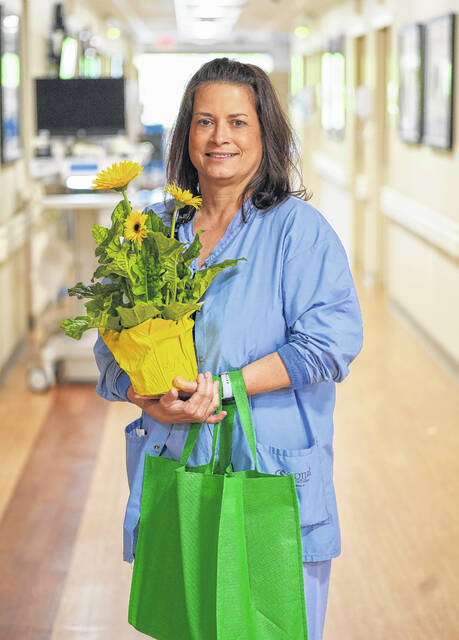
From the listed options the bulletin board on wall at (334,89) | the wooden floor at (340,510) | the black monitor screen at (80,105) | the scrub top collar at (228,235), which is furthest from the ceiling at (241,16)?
the scrub top collar at (228,235)

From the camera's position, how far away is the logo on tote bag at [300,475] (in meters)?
1.73

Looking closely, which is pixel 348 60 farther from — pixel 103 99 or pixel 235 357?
pixel 235 357

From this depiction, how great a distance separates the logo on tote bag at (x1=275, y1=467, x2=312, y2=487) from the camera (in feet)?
5.69

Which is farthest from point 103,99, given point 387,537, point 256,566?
point 256,566

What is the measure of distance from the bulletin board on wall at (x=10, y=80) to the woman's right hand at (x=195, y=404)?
4.73 m

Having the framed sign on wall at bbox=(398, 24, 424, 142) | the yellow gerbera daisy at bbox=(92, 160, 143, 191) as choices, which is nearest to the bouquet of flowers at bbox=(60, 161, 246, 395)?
the yellow gerbera daisy at bbox=(92, 160, 143, 191)

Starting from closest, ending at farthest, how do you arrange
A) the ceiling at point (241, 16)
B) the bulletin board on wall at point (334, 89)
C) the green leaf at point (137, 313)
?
1. the green leaf at point (137, 313)
2. the bulletin board on wall at point (334, 89)
3. the ceiling at point (241, 16)

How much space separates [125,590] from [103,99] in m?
3.75

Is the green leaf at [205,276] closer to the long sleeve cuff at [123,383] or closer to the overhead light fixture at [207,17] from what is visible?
the long sleeve cuff at [123,383]

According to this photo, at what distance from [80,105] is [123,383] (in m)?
4.60

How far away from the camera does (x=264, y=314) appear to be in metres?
1.71

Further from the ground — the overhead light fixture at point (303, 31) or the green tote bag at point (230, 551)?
the overhead light fixture at point (303, 31)

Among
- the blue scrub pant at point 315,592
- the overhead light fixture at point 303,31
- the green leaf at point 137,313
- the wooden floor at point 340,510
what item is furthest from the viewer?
the overhead light fixture at point 303,31

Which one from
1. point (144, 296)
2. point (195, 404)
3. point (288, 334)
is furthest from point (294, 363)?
point (144, 296)
